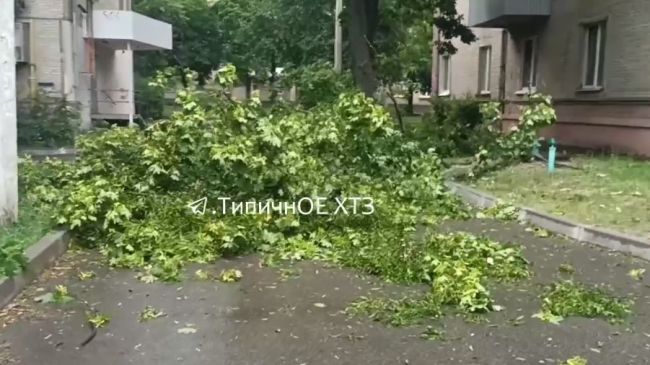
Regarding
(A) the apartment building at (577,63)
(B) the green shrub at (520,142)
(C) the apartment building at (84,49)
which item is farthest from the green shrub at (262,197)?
(C) the apartment building at (84,49)

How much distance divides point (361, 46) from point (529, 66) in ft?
19.1

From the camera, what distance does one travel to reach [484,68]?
86.3 feet

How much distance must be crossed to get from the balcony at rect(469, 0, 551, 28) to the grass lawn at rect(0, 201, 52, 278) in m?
15.0

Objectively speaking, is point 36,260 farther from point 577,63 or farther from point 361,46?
point 577,63

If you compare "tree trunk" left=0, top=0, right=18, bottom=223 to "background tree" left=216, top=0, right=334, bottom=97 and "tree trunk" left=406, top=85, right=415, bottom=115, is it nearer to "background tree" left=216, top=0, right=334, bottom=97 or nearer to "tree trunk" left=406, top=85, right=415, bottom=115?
"tree trunk" left=406, top=85, right=415, bottom=115

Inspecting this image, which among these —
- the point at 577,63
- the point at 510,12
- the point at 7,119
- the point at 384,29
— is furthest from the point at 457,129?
the point at 384,29

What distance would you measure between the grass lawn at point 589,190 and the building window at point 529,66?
764 cm

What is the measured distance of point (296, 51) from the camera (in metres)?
42.8

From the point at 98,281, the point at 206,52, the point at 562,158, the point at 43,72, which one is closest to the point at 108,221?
the point at 98,281

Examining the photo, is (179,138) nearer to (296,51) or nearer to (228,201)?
(228,201)

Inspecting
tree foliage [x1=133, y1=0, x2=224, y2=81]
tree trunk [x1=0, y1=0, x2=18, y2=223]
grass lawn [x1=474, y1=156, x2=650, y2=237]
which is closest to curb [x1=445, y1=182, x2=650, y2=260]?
grass lawn [x1=474, y1=156, x2=650, y2=237]

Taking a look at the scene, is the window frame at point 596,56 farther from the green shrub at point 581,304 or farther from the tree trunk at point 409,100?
the tree trunk at point 409,100

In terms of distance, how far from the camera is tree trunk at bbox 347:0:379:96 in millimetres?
19281

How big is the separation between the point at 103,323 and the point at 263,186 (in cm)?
345
